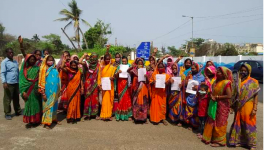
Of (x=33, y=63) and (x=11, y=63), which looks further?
(x=11, y=63)

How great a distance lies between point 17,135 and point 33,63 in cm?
162

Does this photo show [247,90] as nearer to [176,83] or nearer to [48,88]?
[176,83]

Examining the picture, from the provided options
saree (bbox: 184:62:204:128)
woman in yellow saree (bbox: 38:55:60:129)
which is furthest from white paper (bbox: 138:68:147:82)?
woman in yellow saree (bbox: 38:55:60:129)

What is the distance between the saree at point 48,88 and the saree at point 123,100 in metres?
1.59

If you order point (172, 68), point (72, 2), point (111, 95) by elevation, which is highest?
point (72, 2)

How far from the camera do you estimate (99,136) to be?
4066 mm

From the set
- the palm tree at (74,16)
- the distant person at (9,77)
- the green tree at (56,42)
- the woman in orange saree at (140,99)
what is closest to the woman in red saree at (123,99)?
the woman in orange saree at (140,99)

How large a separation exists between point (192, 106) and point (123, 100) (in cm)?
176

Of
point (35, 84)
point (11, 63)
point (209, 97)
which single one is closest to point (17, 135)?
point (35, 84)

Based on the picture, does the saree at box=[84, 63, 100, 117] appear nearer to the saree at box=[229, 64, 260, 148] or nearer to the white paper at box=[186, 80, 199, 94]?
the white paper at box=[186, 80, 199, 94]

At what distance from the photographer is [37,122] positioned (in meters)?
4.55

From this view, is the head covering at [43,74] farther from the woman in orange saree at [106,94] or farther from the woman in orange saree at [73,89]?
the woman in orange saree at [106,94]

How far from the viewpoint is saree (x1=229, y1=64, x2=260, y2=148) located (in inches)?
137

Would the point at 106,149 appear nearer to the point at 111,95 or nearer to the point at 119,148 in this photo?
the point at 119,148
